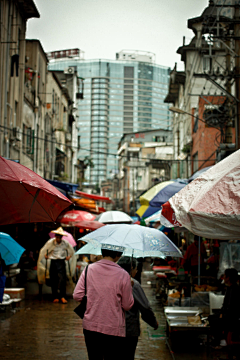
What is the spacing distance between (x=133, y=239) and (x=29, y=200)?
1.64 m

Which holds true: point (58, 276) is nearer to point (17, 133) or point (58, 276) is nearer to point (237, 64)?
point (237, 64)

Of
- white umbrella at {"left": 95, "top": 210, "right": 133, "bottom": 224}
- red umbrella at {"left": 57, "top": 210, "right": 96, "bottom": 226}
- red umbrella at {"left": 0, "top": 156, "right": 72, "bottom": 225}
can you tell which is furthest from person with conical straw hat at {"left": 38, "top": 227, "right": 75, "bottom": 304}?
red umbrella at {"left": 0, "top": 156, "right": 72, "bottom": 225}

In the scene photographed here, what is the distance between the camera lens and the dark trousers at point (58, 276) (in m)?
12.2

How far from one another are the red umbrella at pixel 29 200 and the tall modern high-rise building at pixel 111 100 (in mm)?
148152

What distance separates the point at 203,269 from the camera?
12617mm

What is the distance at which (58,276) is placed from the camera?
1217 centimetres

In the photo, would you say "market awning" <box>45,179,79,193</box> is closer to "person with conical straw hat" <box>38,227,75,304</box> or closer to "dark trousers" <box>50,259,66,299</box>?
"person with conical straw hat" <box>38,227,75,304</box>

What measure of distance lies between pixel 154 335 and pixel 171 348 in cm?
121

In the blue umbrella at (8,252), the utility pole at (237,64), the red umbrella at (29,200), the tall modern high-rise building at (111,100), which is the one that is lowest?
the blue umbrella at (8,252)

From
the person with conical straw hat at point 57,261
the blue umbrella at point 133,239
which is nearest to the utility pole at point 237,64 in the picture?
the person with conical straw hat at point 57,261

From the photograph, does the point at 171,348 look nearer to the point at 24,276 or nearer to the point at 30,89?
the point at 24,276

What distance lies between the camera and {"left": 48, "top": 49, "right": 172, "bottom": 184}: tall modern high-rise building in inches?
6117

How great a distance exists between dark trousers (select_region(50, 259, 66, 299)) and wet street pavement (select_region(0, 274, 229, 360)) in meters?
1.00

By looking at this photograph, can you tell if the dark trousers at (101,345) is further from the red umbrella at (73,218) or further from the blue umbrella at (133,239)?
the red umbrella at (73,218)
